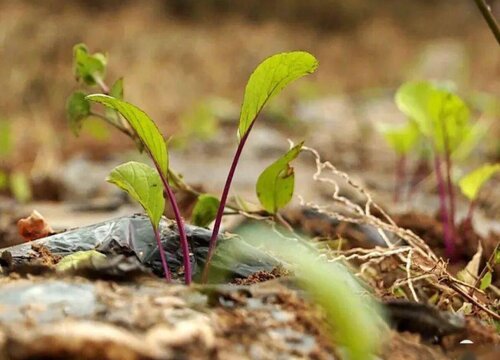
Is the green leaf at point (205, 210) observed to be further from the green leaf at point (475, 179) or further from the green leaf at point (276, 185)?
the green leaf at point (475, 179)

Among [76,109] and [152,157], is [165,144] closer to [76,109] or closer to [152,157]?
[152,157]

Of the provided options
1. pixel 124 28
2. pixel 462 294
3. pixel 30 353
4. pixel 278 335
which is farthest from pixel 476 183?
pixel 124 28

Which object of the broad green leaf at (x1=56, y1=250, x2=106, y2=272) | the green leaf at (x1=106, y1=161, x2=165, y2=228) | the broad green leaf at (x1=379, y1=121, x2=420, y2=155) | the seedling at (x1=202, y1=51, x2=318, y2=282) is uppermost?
the seedling at (x1=202, y1=51, x2=318, y2=282)

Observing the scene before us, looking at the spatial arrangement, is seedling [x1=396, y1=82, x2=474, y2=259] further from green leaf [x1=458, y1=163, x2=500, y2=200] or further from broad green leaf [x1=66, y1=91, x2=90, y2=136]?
broad green leaf [x1=66, y1=91, x2=90, y2=136]

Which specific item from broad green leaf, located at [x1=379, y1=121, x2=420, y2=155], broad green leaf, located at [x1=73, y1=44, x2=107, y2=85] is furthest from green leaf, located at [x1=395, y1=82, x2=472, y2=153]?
broad green leaf, located at [x1=73, y1=44, x2=107, y2=85]

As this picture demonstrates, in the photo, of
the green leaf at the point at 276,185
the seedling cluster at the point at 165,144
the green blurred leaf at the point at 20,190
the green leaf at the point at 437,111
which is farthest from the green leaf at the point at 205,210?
the green blurred leaf at the point at 20,190

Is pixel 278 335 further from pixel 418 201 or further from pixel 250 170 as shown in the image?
pixel 250 170

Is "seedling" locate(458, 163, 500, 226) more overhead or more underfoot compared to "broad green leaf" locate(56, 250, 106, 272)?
more underfoot
